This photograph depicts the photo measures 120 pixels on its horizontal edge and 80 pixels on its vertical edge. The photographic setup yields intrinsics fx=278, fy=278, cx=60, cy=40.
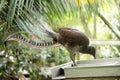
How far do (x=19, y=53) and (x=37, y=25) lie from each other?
102 cm

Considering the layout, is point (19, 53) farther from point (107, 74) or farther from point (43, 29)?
point (107, 74)

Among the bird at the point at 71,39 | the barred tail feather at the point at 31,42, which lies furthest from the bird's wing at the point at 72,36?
the barred tail feather at the point at 31,42

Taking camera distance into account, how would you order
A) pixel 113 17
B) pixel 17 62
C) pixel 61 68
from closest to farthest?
pixel 61 68 → pixel 17 62 → pixel 113 17

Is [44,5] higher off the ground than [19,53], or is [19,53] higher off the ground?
[44,5]

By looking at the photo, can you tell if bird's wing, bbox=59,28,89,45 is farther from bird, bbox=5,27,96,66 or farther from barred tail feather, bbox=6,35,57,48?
barred tail feather, bbox=6,35,57,48

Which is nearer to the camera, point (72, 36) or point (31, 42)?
point (72, 36)

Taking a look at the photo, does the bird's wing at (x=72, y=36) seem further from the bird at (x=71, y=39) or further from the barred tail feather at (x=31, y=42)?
the barred tail feather at (x=31, y=42)

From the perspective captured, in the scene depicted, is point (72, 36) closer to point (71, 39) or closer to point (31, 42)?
point (71, 39)

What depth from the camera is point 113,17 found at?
4371 mm

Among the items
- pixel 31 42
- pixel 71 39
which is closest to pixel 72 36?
pixel 71 39

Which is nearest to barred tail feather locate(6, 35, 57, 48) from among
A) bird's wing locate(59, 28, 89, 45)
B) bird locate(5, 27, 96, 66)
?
bird locate(5, 27, 96, 66)

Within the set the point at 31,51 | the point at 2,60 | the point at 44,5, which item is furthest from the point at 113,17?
the point at 44,5

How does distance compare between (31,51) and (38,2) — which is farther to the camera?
(31,51)

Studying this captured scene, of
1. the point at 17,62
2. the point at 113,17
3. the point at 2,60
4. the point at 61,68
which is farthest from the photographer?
the point at 113,17
